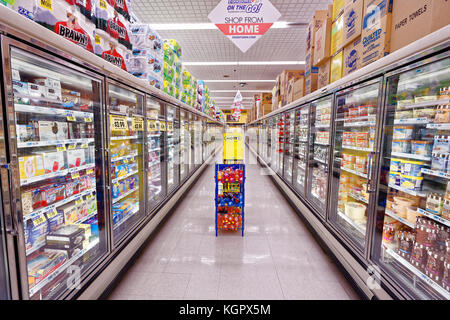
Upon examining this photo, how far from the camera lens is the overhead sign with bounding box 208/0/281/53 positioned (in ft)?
9.77

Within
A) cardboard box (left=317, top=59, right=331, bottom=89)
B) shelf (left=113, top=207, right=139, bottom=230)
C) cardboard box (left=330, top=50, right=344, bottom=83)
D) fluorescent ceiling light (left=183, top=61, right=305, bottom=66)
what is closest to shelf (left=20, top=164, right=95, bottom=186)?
shelf (left=113, top=207, right=139, bottom=230)

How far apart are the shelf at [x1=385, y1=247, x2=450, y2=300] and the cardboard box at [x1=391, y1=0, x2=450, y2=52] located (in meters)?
1.66

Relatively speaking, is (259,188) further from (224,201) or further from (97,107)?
(97,107)

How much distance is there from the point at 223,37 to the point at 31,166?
6.00 m

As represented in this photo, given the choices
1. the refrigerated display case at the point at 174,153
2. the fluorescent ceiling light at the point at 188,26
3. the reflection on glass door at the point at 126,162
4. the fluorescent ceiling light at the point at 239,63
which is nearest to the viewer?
the reflection on glass door at the point at 126,162

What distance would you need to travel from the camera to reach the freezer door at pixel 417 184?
158 cm

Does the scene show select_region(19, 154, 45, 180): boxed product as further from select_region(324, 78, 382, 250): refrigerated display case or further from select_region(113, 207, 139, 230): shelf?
select_region(324, 78, 382, 250): refrigerated display case

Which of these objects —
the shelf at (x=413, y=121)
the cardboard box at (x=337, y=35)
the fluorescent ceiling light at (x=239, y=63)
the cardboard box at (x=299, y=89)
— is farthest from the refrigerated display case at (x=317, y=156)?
the fluorescent ceiling light at (x=239, y=63)

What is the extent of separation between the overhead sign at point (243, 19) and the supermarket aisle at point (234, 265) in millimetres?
2664

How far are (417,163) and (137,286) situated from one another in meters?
2.72

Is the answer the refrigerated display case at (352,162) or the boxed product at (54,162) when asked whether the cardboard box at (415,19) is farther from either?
the boxed product at (54,162)

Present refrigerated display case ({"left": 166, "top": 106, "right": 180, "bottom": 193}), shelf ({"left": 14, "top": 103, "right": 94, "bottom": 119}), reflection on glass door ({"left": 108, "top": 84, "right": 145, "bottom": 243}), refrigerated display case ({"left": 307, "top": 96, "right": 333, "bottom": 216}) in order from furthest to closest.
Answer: refrigerated display case ({"left": 166, "top": 106, "right": 180, "bottom": 193}) < refrigerated display case ({"left": 307, "top": 96, "right": 333, "bottom": 216}) < reflection on glass door ({"left": 108, "top": 84, "right": 145, "bottom": 243}) < shelf ({"left": 14, "top": 103, "right": 94, "bottom": 119})

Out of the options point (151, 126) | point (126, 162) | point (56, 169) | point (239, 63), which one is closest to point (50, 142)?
point (56, 169)
